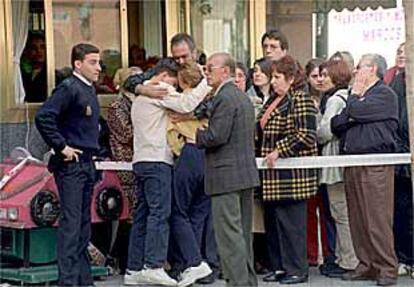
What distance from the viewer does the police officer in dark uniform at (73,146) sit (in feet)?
23.1

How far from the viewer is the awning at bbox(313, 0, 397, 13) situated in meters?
11.9

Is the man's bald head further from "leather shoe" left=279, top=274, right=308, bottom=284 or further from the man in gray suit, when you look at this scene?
"leather shoe" left=279, top=274, right=308, bottom=284

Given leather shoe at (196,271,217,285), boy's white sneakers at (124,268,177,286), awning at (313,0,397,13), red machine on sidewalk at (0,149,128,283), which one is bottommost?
leather shoe at (196,271,217,285)

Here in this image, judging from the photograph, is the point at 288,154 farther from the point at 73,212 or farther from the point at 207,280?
the point at 73,212

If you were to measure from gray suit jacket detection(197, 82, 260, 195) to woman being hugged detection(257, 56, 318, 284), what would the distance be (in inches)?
21.8

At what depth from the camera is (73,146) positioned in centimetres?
714

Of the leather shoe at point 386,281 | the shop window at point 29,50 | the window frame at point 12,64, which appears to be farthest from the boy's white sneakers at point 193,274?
the shop window at point 29,50

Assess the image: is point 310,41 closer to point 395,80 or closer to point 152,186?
point 395,80

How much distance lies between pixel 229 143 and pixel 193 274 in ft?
4.06

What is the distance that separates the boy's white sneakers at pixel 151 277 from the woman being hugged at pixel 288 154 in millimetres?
884

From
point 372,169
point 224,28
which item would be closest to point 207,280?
point 372,169

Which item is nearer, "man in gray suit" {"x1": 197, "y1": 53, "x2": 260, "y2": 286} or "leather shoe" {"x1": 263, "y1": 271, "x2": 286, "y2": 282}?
"man in gray suit" {"x1": 197, "y1": 53, "x2": 260, "y2": 286}

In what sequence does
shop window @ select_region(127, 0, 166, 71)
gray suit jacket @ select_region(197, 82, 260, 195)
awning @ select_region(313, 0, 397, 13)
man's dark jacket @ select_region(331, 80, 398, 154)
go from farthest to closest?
awning @ select_region(313, 0, 397, 13) → shop window @ select_region(127, 0, 166, 71) → man's dark jacket @ select_region(331, 80, 398, 154) → gray suit jacket @ select_region(197, 82, 260, 195)

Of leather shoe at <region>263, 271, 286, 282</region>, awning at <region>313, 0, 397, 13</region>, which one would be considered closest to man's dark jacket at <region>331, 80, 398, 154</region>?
leather shoe at <region>263, 271, 286, 282</region>
